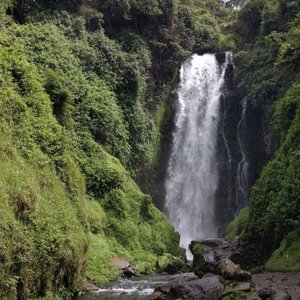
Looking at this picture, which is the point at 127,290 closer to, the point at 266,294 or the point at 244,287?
the point at 244,287

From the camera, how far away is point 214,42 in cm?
4091

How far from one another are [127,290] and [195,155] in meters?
20.0

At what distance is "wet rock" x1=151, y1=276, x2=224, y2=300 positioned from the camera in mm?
12648

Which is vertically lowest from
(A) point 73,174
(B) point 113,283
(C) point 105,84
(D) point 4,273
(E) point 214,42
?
(B) point 113,283

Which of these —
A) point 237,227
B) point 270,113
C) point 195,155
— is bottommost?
point 237,227

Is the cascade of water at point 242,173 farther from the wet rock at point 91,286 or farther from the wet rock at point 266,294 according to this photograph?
the wet rock at point 266,294

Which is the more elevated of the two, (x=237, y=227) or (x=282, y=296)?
(x=237, y=227)

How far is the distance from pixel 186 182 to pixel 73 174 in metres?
16.2

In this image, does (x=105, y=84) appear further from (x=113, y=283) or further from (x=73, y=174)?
(x=113, y=283)

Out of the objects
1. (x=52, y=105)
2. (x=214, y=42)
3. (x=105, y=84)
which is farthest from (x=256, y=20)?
(x=52, y=105)

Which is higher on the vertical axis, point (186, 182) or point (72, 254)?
point (186, 182)

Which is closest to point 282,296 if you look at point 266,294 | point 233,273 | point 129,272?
point 266,294

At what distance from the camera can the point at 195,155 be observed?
35.1 metres

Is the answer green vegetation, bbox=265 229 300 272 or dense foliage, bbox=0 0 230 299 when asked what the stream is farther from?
green vegetation, bbox=265 229 300 272
